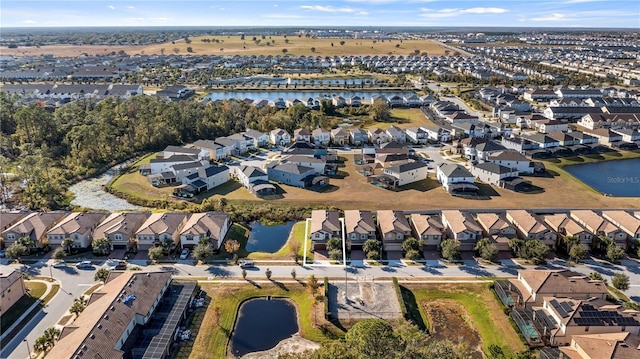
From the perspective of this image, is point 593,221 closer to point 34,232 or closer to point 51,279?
point 51,279

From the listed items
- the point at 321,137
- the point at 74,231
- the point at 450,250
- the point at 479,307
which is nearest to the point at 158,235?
the point at 74,231

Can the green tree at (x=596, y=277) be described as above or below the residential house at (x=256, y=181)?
below

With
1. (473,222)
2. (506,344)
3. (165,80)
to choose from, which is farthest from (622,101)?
(165,80)

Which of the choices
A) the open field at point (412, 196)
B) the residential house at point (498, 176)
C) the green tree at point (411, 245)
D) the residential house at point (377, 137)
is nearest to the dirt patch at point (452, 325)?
the green tree at point (411, 245)

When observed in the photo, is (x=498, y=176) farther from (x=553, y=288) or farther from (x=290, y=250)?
(x=290, y=250)

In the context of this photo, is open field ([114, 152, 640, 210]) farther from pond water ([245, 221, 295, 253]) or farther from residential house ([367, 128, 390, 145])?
residential house ([367, 128, 390, 145])

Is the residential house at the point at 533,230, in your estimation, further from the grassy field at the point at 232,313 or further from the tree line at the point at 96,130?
the tree line at the point at 96,130
